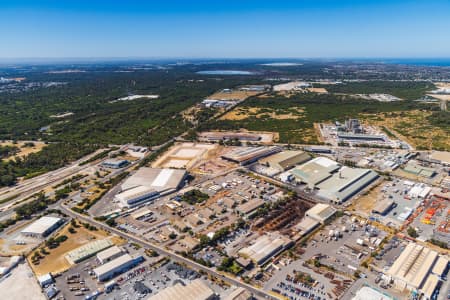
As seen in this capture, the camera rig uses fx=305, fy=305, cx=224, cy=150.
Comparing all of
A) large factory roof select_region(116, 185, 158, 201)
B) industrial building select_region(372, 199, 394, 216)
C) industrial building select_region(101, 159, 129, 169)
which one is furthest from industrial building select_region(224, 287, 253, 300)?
industrial building select_region(101, 159, 129, 169)

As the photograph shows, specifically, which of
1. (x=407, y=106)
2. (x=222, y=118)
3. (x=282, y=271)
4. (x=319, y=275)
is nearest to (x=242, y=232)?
(x=282, y=271)

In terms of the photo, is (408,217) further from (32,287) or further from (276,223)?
(32,287)

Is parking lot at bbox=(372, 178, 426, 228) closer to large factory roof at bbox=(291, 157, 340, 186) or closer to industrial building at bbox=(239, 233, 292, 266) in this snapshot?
large factory roof at bbox=(291, 157, 340, 186)

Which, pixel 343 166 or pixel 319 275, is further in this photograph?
pixel 343 166

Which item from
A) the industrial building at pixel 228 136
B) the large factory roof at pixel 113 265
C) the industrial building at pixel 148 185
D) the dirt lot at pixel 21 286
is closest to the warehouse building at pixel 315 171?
the industrial building at pixel 148 185

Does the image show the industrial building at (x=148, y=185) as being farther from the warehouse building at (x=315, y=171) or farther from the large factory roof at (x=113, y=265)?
the warehouse building at (x=315, y=171)

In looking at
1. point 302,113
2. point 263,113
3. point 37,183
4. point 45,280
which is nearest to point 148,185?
point 37,183

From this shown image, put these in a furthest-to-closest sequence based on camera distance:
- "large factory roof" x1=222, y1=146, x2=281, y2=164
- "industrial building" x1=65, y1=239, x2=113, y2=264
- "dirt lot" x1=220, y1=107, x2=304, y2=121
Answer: "dirt lot" x1=220, y1=107, x2=304, y2=121, "large factory roof" x1=222, y1=146, x2=281, y2=164, "industrial building" x1=65, y1=239, x2=113, y2=264
